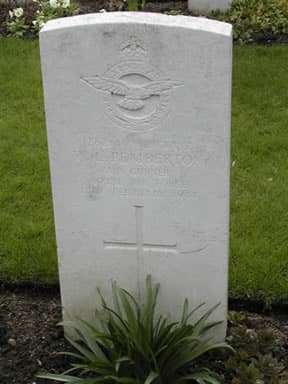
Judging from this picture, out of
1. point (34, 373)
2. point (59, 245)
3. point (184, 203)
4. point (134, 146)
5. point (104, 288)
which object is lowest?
point (34, 373)

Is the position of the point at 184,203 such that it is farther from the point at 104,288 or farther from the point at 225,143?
the point at 104,288

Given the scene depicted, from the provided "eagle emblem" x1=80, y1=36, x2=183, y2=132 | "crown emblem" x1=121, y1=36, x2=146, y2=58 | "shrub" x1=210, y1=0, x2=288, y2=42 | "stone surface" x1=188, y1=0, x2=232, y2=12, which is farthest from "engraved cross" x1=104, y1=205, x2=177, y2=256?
"stone surface" x1=188, y1=0, x2=232, y2=12

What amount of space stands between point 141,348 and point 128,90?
1194 millimetres

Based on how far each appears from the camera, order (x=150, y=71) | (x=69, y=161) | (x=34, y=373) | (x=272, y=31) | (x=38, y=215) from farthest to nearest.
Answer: (x=272, y=31), (x=38, y=215), (x=34, y=373), (x=69, y=161), (x=150, y=71)

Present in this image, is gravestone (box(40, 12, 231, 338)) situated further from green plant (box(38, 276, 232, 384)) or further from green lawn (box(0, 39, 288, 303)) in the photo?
green lawn (box(0, 39, 288, 303))

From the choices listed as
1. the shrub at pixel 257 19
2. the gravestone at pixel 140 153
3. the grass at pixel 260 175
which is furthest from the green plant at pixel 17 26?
the gravestone at pixel 140 153

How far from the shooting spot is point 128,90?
3.50 m

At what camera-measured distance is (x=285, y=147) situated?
612 centimetres

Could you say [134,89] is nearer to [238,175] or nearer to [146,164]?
[146,164]

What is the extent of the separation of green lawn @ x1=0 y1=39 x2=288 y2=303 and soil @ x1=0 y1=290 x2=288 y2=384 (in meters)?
0.13

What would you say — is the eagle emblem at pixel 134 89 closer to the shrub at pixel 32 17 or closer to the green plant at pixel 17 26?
the shrub at pixel 32 17

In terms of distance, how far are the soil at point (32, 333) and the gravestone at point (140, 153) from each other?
289 millimetres

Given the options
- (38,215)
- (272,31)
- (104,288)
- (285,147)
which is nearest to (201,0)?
(272,31)

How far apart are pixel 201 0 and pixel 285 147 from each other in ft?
10.9
